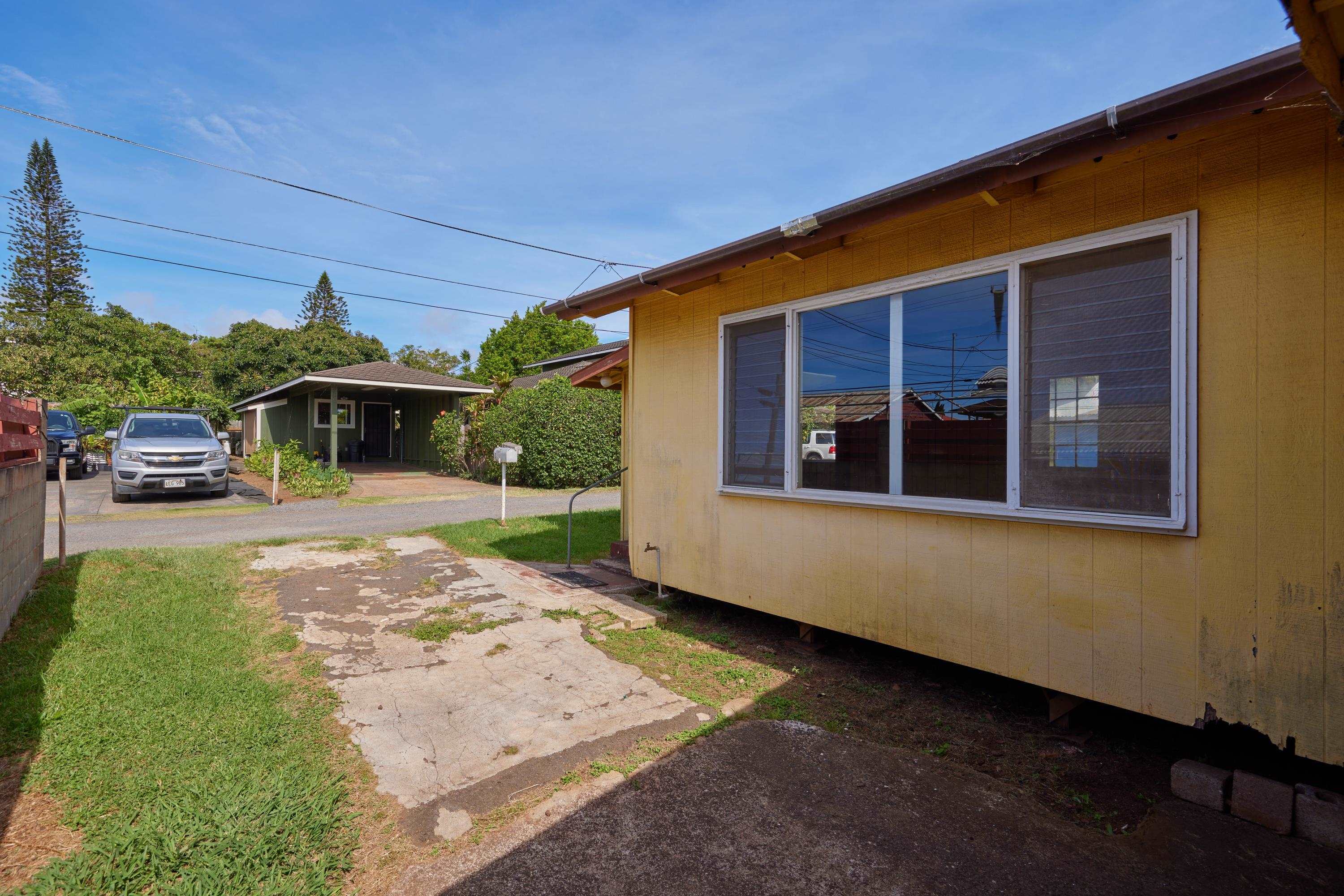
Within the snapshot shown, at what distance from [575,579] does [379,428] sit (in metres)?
21.8

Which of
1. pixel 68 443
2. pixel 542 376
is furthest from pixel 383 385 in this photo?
pixel 542 376

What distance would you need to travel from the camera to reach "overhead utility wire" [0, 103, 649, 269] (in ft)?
35.6

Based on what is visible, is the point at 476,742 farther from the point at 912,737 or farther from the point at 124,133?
the point at 124,133

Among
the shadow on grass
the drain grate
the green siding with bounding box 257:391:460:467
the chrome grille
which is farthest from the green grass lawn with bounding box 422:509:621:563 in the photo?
the green siding with bounding box 257:391:460:467

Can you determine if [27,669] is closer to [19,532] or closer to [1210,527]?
[19,532]

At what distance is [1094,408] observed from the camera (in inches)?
107

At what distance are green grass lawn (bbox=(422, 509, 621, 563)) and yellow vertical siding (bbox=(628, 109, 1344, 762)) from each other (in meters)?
4.65

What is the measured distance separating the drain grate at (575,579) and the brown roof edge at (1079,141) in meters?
3.49

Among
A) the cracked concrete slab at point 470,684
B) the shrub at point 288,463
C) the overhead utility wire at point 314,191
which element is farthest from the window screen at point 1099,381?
the shrub at point 288,463

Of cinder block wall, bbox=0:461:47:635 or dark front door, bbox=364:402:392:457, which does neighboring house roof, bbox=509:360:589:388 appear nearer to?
dark front door, bbox=364:402:392:457

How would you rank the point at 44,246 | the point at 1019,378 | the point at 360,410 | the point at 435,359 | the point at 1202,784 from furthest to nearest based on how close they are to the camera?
the point at 435,359
the point at 44,246
the point at 360,410
the point at 1019,378
the point at 1202,784

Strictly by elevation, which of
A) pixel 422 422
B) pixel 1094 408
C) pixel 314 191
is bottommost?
pixel 1094 408

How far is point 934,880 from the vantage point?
6.56 ft

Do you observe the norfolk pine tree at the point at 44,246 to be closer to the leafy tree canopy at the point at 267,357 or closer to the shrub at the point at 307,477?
the leafy tree canopy at the point at 267,357
